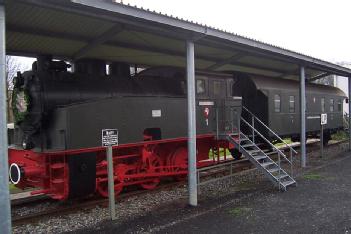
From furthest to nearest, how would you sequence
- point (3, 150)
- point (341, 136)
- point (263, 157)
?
point (341, 136), point (263, 157), point (3, 150)

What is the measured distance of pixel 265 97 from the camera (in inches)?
524

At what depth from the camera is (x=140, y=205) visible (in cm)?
766

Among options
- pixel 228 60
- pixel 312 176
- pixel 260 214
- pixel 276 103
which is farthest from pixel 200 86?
pixel 276 103

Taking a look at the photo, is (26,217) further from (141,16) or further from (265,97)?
(265,97)

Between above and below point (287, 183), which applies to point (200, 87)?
above

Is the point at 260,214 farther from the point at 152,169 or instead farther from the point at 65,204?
the point at 65,204

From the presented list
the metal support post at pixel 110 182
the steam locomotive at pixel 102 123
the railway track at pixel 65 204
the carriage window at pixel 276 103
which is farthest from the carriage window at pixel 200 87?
the carriage window at pixel 276 103

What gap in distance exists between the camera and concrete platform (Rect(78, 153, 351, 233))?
6035mm

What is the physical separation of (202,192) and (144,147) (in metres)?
1.72

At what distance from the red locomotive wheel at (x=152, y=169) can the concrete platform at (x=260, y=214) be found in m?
1.43

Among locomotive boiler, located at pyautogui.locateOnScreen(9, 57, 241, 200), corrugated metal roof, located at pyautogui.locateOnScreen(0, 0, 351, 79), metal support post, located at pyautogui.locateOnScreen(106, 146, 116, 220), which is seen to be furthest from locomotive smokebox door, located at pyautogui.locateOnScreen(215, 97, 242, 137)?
metal support post, located at pyautogui.locateOnScreen(106, 146, 116, 220)

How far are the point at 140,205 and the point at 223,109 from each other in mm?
4267

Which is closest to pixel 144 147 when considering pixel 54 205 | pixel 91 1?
pixel 54 205

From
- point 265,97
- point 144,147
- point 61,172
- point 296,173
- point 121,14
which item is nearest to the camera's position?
point 121,14
